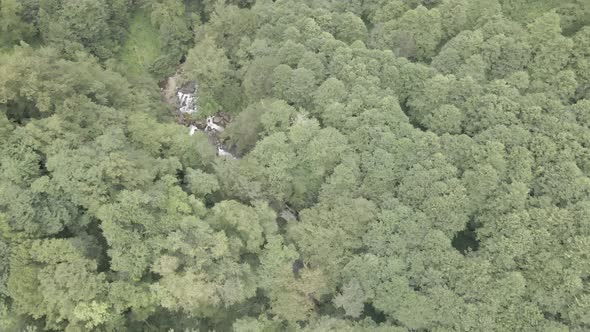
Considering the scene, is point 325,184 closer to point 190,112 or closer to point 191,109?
point 190,112

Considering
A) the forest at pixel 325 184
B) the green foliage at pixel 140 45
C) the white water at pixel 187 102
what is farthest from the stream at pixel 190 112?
the forest at pixel 325 184

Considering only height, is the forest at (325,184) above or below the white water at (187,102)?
above

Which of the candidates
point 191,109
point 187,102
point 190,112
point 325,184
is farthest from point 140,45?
point 325,184

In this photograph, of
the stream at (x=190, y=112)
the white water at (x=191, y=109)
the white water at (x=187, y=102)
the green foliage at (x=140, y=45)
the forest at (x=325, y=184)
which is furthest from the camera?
the green foliage at (x=140, y=45)

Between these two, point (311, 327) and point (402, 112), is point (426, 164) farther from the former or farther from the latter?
point (311, 327)

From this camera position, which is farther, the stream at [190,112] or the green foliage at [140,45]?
the green foliage at [140,45]

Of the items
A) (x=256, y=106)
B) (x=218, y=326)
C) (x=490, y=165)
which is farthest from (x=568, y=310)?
(x=256, y=106)

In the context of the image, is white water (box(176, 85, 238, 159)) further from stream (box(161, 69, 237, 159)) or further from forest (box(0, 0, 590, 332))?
forest (box(0, 0, 590, 332))

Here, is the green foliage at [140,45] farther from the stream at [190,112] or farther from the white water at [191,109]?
the white water at [191,109]
